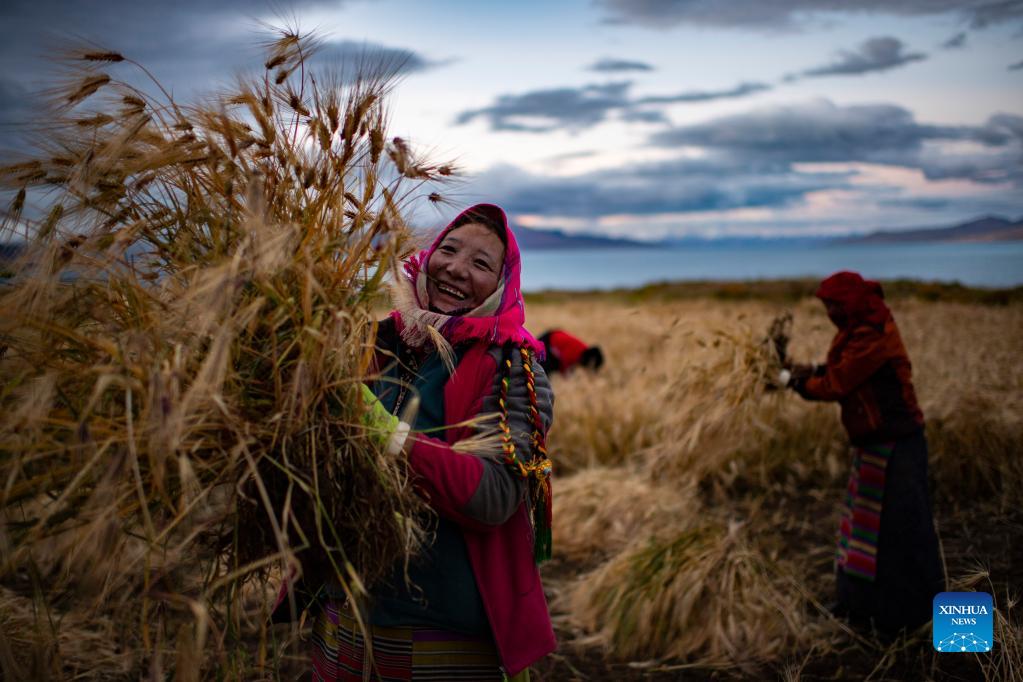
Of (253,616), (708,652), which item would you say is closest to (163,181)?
(253,616)

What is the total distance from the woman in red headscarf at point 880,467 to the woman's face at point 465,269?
7.38ft

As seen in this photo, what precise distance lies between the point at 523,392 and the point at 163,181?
3.26 feet

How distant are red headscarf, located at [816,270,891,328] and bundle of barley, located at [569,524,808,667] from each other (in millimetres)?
1287

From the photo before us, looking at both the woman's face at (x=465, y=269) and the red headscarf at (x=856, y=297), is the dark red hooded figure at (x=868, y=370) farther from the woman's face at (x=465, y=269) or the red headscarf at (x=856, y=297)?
the woman's face at (x=465, y=269)

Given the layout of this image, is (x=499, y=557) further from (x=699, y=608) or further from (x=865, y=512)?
(x=865, y=512)

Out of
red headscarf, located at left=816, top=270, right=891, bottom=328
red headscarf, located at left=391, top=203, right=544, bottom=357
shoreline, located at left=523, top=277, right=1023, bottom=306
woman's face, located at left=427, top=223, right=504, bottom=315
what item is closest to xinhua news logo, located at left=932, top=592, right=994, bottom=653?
red headscarf, located at left=816, top=270, right=891, bottom=328

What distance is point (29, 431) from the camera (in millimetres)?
1410

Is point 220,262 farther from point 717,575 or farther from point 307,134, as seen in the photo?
point 717,575

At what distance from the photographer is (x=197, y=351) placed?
1494 mm

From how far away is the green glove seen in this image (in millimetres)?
1558

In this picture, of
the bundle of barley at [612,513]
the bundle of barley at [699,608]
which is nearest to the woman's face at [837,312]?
the bundle of barley at [699,608]

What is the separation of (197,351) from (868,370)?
3.13m

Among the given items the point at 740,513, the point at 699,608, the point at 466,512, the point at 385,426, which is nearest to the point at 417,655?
the point at 466,512

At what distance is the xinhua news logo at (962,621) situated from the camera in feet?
10.0
